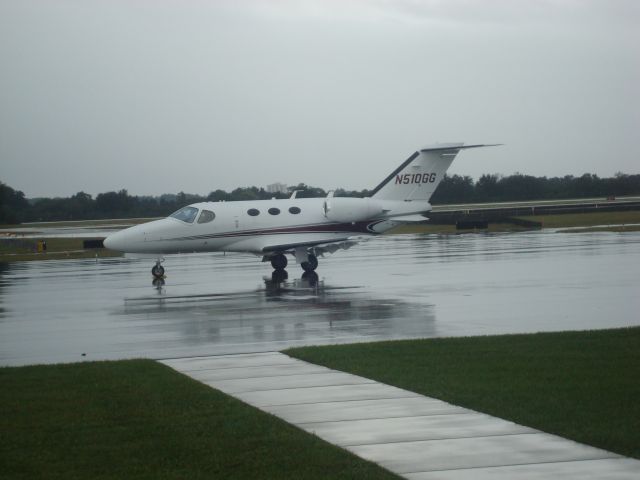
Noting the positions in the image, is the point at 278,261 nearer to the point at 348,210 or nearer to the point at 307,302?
the point at 348,210

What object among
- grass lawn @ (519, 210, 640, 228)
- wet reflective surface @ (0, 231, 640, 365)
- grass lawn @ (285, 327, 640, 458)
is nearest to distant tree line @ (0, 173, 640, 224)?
grass lawn @ (519, 210, 640, 228)

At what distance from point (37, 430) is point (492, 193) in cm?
10569

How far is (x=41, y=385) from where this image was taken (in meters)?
12.0

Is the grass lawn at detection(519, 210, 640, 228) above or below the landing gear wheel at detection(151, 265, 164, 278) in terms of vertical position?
above

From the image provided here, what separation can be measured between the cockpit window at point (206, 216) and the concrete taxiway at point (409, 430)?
58.5 feet

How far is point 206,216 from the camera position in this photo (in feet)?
99.8

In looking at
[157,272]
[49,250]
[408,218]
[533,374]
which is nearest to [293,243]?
[408,218]

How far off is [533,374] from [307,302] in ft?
35.7

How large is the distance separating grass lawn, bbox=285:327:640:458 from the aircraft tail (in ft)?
57.1

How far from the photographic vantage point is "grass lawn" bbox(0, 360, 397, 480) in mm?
7848

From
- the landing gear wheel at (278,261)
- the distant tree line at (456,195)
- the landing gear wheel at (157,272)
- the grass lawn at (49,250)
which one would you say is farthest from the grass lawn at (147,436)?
the distant tree line at (456,195)

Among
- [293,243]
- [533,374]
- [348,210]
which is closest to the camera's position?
[533,374]

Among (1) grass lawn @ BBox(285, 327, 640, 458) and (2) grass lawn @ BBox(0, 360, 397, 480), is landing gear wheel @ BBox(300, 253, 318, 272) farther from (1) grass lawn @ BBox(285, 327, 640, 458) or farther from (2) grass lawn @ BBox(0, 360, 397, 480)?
(2) grass lawn @ BBox(0, 360, 397, 480)

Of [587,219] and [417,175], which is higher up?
[417,175]
